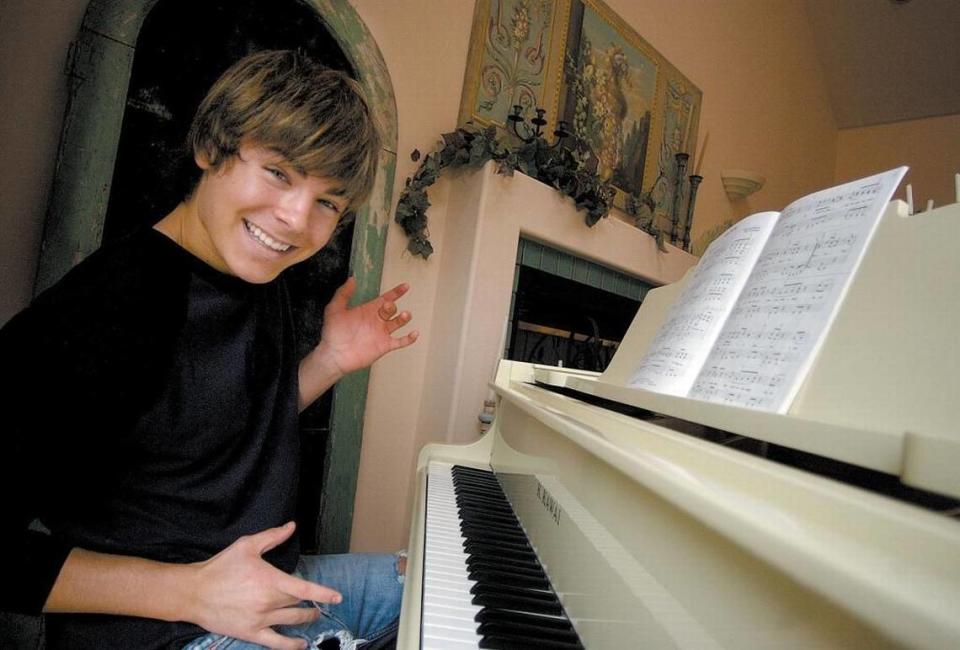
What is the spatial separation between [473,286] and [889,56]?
4.98m

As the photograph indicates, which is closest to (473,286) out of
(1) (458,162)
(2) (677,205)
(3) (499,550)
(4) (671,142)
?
(1) (458,162)

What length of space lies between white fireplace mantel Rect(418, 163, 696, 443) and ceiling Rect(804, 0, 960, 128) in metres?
4.16

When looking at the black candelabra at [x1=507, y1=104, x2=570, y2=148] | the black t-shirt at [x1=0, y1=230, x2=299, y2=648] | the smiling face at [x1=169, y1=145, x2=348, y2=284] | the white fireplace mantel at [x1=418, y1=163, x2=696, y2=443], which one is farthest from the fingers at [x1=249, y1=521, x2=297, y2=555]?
the black candelabra at [x1=507, y1=104, x2=570, y2=148]

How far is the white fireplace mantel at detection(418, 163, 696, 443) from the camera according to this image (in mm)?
2186

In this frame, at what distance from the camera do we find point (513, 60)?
8.47 ft

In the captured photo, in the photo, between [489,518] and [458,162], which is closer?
[489,518]

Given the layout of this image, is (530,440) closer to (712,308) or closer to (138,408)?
(712,308)

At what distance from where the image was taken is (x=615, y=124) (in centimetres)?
320

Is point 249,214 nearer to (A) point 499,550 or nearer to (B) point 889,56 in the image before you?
(A) point 499,550

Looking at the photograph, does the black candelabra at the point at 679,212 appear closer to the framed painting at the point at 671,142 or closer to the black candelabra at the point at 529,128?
the framed painting at the point at 671,142

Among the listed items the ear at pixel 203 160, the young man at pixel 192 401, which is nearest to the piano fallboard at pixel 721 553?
the young man at pixel 192 401

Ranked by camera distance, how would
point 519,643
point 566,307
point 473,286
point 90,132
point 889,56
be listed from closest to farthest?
1. point 519,643
2. point 90,132
3. point 473,286
4. point 566,307
5. point 889,56

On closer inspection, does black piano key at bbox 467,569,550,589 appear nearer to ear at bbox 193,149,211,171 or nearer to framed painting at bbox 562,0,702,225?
ear at bbox 193,149,211,171

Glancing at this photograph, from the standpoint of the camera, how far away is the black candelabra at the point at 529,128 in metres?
2.40
